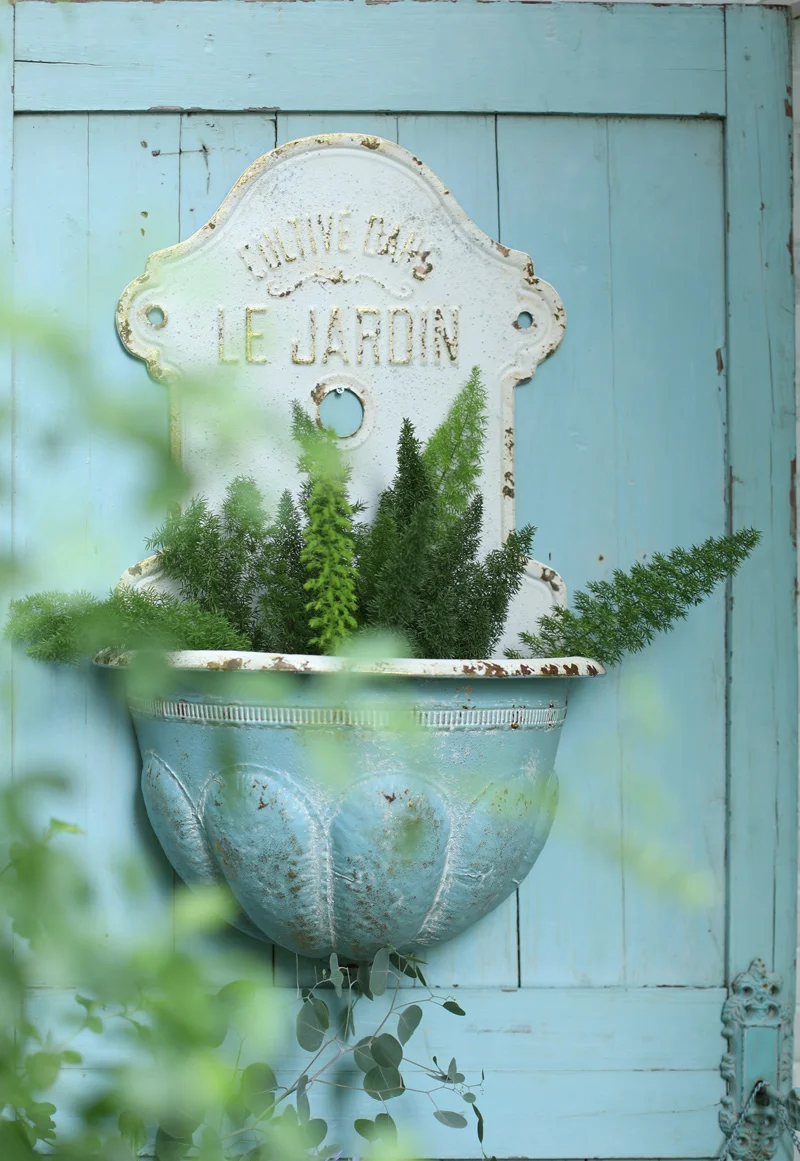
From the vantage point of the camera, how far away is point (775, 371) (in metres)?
1.47

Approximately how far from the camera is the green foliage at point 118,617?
112 centimetres

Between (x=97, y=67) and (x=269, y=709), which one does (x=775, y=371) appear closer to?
(x=269, y=709)

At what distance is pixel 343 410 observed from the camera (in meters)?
1.42

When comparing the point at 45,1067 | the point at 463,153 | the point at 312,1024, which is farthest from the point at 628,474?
the point at 45,1067

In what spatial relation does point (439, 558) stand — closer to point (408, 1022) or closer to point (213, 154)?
point (408, 1022)

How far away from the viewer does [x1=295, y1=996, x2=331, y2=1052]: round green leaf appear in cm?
121

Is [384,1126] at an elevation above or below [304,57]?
below

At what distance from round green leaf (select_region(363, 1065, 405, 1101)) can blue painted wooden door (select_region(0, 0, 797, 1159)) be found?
8.1 inches

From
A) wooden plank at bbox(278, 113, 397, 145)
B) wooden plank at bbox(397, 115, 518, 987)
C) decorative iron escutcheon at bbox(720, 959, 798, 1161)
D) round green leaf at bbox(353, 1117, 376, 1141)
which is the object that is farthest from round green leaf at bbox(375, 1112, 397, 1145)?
wooden plank at bbox(278, 113, 397, 145)

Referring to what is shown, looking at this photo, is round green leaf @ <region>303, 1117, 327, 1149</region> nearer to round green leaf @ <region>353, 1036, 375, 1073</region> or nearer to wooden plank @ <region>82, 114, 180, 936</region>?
round green leaf @ <region>353, 1036, 375, 1073</region>

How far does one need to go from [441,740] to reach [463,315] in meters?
0.64

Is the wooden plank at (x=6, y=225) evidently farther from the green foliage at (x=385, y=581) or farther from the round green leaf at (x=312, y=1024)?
the round green leaf at (x=312, y=1024)

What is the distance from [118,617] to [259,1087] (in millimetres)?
592

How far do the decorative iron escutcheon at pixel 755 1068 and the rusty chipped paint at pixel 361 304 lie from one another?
0.62 m
